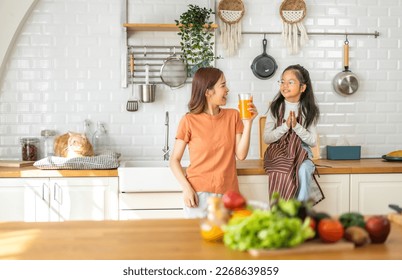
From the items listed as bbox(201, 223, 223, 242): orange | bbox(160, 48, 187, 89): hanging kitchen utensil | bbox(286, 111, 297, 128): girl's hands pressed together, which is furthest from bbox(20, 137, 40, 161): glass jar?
bbox(201, 223, 223, 242): orange

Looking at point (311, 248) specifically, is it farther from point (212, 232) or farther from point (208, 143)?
point (208, 143)

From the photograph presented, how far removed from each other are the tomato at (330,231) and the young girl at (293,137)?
5.20 ft

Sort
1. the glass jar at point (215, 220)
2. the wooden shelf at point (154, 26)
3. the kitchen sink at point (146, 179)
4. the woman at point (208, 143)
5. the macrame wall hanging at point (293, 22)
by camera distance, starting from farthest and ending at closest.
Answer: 1. the macrame wall hanging at point (293, 22)
2. the wooden shelf at point (154, 26)
3. the kitchen sink at point (146, 179)
4. the woman at point (208, 143)
5. the glass jar at point (215, 220)

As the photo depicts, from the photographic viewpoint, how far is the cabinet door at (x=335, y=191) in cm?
345

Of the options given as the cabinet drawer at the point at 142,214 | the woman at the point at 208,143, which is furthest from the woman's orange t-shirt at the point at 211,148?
the cabinet drawer at the point at 142,214

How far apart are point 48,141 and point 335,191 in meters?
2.12

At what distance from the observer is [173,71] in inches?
157

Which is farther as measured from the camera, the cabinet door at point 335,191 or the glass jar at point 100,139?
the glass jar at point 100,139

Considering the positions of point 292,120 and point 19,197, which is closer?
point 292,120

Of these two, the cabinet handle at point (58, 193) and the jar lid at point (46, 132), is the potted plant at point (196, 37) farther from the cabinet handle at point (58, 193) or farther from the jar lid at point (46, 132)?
the cabinet handle at point (58, 193)

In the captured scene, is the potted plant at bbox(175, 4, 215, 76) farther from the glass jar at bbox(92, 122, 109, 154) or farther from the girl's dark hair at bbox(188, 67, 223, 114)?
the girl's dark hair at bbox(188, 67, 223, 114)

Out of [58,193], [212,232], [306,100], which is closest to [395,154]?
[306,100]

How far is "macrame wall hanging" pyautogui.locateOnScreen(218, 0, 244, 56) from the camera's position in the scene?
13.2 ft

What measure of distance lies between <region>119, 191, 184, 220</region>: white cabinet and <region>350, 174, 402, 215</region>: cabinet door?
A: 1.16m
